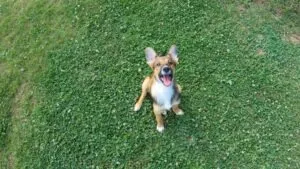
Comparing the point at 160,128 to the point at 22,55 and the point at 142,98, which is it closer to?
the point at 142,98

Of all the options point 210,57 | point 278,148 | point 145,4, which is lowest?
point 278,148

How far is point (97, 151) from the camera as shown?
24.8ft

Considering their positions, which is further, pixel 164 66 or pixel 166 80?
pixel 166 80

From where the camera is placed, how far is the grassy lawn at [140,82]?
7465mm

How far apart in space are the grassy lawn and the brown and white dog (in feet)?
1.50

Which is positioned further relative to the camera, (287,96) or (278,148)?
(287,96)

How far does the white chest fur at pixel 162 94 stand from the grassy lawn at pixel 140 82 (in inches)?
28.2

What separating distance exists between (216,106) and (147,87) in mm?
1274

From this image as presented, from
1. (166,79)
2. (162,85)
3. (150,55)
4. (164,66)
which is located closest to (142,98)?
(162,85)

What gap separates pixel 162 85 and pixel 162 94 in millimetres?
177

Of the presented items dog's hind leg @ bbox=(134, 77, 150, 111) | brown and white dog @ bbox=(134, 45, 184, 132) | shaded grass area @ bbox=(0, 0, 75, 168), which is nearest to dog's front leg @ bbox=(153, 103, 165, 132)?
brown and white dog @ bbox=(134, 45, 184, 132)

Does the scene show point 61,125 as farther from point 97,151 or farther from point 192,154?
point 192,154

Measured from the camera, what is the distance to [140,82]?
8.14 m

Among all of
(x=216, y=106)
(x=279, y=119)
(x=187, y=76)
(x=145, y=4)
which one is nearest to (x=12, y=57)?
(x=145, y=4)
